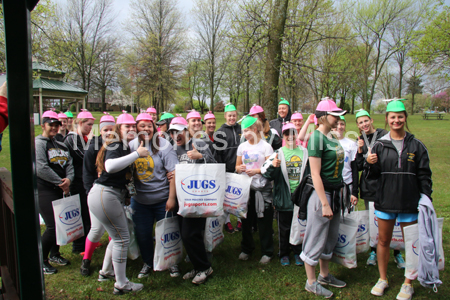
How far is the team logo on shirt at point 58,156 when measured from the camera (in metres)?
4.20

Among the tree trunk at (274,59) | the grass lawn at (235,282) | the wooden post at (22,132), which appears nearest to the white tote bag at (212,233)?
the grass lawn at (235,282)

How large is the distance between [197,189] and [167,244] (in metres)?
0.90

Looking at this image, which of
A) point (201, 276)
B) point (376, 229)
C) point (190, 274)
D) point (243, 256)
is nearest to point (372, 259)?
point (376, 229)

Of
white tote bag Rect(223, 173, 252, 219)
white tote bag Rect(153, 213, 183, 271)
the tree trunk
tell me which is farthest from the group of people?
the tree trunk

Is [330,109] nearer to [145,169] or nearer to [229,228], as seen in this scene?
[145,169]

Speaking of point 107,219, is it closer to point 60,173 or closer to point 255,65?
point 60,173

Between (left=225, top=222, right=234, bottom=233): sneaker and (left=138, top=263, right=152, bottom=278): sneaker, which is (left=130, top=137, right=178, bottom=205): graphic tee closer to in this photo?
(left=138, top=263, right=152, bottom=278): sneaker

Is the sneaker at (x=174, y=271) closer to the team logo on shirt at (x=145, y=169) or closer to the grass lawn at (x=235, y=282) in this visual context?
the grass lawn at (x=235, y=282)

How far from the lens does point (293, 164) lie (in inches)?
161

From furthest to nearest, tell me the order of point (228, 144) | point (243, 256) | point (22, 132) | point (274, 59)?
point (274, 59) → point (228, 144) → point (243, 256) → point (22, 132)

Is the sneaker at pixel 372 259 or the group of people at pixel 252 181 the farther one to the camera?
the sneaker at pixel 372 259

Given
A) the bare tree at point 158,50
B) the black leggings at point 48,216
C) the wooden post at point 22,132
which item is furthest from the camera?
the bare tree at point 158,50

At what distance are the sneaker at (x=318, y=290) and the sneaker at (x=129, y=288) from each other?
2.01m

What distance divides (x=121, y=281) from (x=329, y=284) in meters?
2.49
